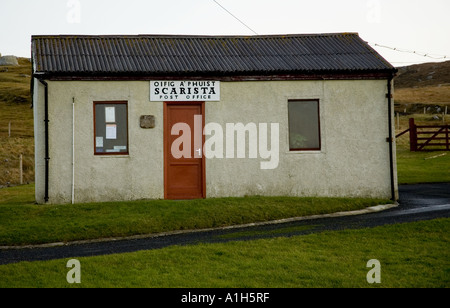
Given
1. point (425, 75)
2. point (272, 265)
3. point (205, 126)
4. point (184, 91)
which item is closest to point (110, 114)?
point (184, 91)

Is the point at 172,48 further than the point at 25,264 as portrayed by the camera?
Yes

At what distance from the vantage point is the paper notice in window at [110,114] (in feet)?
51.5

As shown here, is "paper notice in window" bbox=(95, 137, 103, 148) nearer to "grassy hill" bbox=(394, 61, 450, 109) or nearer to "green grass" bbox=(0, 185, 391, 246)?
"green grass" bbox=(0, 185, 391, 246)

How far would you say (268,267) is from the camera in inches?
336

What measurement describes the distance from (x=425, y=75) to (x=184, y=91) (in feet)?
444

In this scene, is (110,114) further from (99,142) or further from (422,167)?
(422,167)

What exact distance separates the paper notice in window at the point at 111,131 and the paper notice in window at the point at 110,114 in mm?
141

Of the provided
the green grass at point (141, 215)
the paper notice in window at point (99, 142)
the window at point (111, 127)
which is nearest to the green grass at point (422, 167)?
the green grass at point (141, 215)

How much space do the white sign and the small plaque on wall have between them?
0.51 m

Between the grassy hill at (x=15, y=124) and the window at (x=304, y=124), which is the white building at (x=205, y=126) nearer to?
the window at (x=304, y=124)

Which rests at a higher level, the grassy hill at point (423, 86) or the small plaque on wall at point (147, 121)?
the grassy hill at point (423, 86)

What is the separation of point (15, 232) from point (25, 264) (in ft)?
10.4
